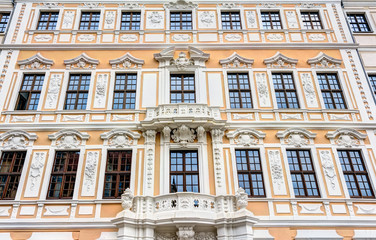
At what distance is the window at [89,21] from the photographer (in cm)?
1973

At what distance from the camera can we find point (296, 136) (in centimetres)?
1603

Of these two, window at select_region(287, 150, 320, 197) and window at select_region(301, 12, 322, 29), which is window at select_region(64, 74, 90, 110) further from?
window at select_region(301, 12, 322, 29)

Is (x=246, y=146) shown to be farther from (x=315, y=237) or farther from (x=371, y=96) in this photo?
(x=371, y=96)

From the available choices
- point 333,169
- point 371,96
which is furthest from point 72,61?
point 371,96

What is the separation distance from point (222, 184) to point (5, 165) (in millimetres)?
10515

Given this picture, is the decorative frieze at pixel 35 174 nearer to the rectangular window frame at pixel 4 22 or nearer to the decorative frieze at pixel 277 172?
the rectangular window frame at pixel 4 22

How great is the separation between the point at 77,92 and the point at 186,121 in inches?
257

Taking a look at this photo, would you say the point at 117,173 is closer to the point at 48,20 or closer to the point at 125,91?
the point at 125,91

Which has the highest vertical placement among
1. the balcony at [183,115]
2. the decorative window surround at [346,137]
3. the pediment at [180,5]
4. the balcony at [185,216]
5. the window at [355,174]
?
the pediment at [180,5]

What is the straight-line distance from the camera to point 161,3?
67.6 feet

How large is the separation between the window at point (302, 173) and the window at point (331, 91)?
346cm

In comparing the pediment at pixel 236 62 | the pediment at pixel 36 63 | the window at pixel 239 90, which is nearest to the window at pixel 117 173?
the window at pixel 239 90

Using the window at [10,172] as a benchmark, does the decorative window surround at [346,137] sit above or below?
above

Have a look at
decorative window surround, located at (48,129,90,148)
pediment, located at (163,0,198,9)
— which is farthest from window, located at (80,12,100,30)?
decorative window surround, located at (48,129,90,148)
